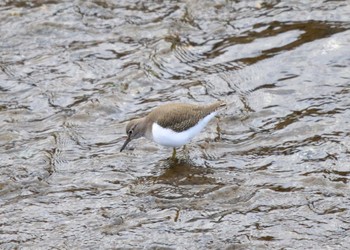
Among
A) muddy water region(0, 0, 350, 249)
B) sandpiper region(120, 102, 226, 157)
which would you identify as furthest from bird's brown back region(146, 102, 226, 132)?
muddy water region(0, 0, 350, 249)

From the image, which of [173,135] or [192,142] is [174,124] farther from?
[192,142]

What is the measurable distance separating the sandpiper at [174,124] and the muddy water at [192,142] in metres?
0.41

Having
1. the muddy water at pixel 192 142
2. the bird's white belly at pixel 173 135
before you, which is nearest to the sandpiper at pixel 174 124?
the bird's white belly at pixel 173 135

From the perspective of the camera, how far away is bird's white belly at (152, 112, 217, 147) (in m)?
9.59

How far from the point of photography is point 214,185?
30.5ft

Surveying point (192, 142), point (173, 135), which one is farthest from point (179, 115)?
point (192, 142)

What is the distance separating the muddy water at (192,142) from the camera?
27.9ft

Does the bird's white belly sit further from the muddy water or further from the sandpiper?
the muddy water

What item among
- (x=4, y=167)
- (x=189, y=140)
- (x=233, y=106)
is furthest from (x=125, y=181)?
(x=233, y=106)

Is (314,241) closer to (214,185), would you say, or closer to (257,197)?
(257,197)

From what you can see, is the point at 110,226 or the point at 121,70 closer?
the point at 110,226

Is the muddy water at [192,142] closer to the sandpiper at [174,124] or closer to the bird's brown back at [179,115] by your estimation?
the sandpiper at [174,124]

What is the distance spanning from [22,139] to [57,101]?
3.63 feet

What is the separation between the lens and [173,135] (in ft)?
31.5
